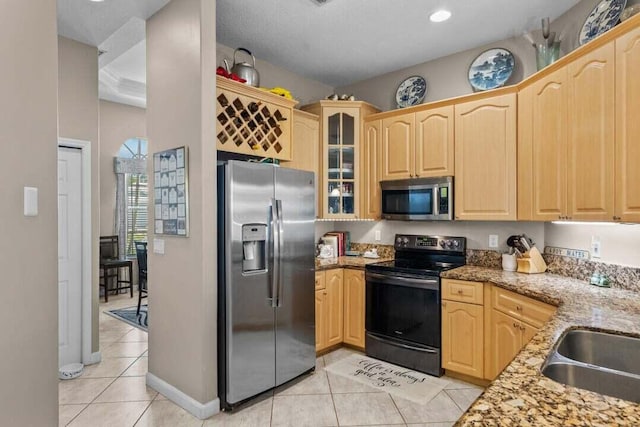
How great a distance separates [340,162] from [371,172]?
13.3 inches

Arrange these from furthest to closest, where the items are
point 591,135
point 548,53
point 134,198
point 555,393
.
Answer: point 134,198, point 548,53, point 591,135, point 555,393

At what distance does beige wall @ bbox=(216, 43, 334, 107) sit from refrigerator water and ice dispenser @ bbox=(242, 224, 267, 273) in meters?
1.70

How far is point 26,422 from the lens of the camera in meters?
1.54

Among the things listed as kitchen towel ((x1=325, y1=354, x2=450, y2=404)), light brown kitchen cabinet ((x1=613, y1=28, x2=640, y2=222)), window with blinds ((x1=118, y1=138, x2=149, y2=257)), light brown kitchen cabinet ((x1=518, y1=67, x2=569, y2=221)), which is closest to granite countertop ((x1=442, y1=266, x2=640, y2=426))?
light brown kitchen cabinet ((x1=613, y1=28, x2=640, y2=222))

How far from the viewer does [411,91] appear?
388 centimetres

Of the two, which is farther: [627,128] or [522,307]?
[522,307]

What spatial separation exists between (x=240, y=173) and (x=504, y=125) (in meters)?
2.12

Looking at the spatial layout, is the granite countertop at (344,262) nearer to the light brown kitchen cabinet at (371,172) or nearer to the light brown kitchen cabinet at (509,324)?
the light brown kitchen cabinet at (371,172)

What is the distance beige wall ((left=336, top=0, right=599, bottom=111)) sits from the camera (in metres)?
2.80

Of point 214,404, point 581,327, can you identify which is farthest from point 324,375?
point 581,327

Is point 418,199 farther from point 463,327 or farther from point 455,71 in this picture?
point 455,71

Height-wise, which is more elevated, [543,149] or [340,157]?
[340,157]

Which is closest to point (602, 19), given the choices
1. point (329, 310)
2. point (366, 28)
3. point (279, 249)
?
point (366, 28)

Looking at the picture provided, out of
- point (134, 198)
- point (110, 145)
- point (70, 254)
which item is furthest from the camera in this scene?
point (134, 198)
